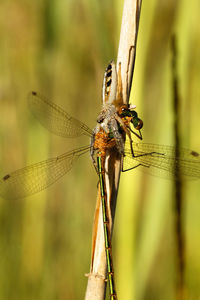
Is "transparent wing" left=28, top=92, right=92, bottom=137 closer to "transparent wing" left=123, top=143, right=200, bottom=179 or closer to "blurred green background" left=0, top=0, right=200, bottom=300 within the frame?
"blurred green background" left=0, top=0, right=200, bottom=300

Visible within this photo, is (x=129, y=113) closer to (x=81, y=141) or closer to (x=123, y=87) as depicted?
(x=123, y=87)

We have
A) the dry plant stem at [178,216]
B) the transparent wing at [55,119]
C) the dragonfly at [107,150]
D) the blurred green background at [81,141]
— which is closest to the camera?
the dragonfly at [107,150]

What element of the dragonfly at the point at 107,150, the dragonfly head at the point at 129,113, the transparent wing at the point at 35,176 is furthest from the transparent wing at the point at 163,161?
the transparent wing at the point at 35,176

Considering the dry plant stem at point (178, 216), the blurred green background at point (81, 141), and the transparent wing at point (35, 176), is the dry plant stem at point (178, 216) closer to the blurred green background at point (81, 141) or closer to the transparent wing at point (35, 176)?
the blurred green background at point (81, 141)

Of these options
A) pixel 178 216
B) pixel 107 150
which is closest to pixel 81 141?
pixel 107 150

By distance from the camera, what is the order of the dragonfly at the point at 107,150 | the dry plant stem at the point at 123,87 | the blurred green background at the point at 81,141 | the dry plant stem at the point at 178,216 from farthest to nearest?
1. the blurred green background at the point at 81,141
2. the dry plant stem at the point at 178,216
3. the dragonfly at the point at 107,150
4. the dry plant stem at the point at 123,87

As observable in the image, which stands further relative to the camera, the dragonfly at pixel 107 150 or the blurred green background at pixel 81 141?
the blurred green background at pixel 81 141
